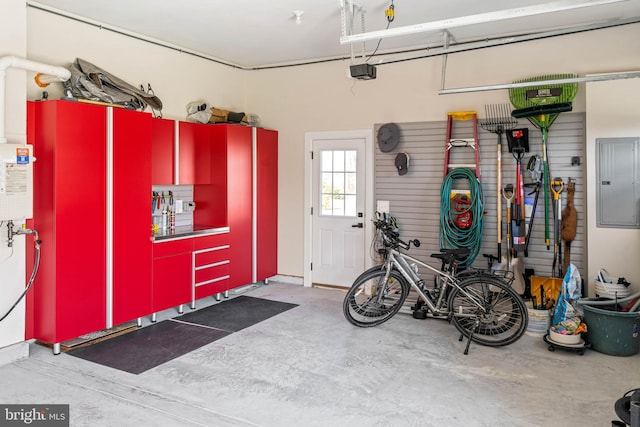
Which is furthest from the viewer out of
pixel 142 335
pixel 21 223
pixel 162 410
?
pixel 142 335

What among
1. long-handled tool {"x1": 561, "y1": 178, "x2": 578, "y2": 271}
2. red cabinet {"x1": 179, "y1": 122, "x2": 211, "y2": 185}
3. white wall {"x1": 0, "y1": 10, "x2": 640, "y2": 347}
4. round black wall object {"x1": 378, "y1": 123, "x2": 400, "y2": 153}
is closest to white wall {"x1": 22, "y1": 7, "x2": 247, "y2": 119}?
white wall {"x1": 0, "y1": 10, "x2": 640, "y2": 347}

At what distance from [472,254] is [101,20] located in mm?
4623

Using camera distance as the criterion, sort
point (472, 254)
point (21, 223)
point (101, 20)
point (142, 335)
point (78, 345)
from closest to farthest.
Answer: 1. point (21, 223)
2. point (78, 345)
3. point (142, 335)
4. point (101, 20)
5. point (472, 254)

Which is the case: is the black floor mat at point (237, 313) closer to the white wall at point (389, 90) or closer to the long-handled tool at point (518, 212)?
the white wall at point (389, 90)

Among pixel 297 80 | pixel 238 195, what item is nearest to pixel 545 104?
pixel 297 80

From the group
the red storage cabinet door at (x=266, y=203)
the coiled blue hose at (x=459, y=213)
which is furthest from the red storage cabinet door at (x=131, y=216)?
the coiled blue hose at (x=459, y=213)

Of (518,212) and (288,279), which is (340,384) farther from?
(288,279)

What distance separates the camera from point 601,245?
462 cm

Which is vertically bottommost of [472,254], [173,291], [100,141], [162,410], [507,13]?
[162,410]

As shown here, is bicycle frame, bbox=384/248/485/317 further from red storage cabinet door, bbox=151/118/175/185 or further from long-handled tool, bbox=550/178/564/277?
red storage cabinet door, bbox=151/118/175/185

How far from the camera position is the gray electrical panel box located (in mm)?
4488

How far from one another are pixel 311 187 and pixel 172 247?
2222 millimetres

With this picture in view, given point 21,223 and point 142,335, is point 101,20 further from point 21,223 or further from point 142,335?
point 142,335

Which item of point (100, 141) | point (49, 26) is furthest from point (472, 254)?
point (49, 26)
